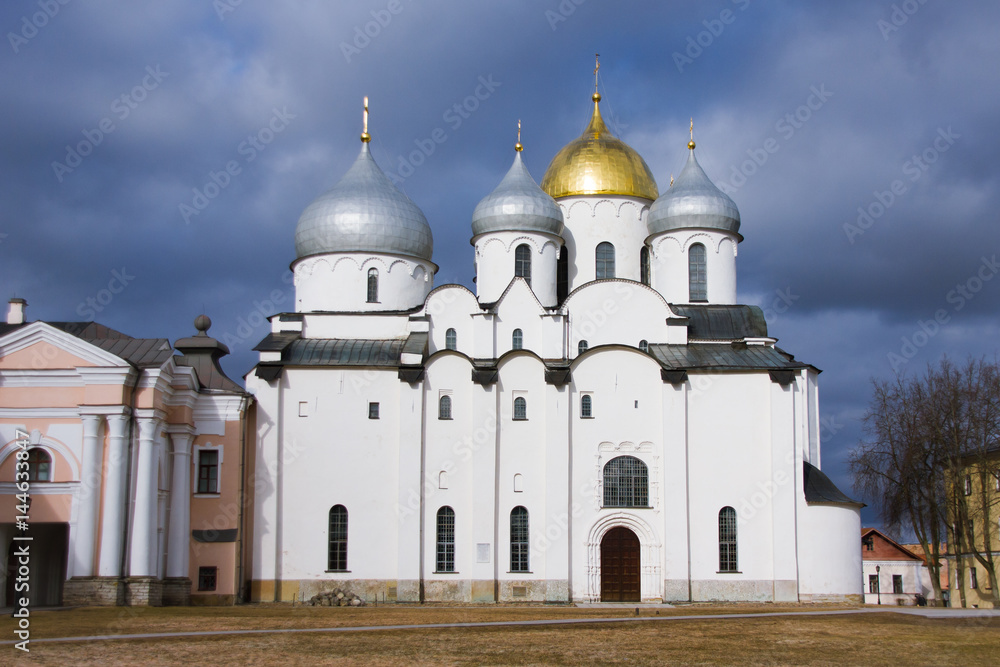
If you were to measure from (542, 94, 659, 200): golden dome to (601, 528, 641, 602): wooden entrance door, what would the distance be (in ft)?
43.0

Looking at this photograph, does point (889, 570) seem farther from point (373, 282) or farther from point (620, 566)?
point (373, 282)

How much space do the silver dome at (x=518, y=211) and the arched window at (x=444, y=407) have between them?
22.6 ft

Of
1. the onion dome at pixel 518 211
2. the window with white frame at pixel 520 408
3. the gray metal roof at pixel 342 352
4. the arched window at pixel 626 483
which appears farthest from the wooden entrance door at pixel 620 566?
the onion dome at pixel 518 211

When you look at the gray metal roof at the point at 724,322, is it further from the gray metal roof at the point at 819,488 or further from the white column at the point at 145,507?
the white column at the point at 145,507

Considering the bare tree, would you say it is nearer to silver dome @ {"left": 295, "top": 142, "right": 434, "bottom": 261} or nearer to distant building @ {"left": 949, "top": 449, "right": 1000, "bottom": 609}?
distant building @ {"left": 949, "top": 449, "right": 1000, "bottom": 609}

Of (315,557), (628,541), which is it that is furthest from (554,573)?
(315,557)

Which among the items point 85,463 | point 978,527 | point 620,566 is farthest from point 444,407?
point 978,527

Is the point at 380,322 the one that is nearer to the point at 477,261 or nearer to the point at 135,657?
the point at 477,261

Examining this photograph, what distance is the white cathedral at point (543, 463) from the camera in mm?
33250

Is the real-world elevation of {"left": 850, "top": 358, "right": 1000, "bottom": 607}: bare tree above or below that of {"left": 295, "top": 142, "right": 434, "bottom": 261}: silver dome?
below

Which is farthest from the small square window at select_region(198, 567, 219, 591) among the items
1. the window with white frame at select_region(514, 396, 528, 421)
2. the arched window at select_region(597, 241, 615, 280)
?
the arched window at select_region(597, 241, 615, 280)

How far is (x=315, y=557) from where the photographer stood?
33.5 meters

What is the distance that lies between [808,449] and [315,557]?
15.8m

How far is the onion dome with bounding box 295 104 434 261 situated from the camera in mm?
37844
